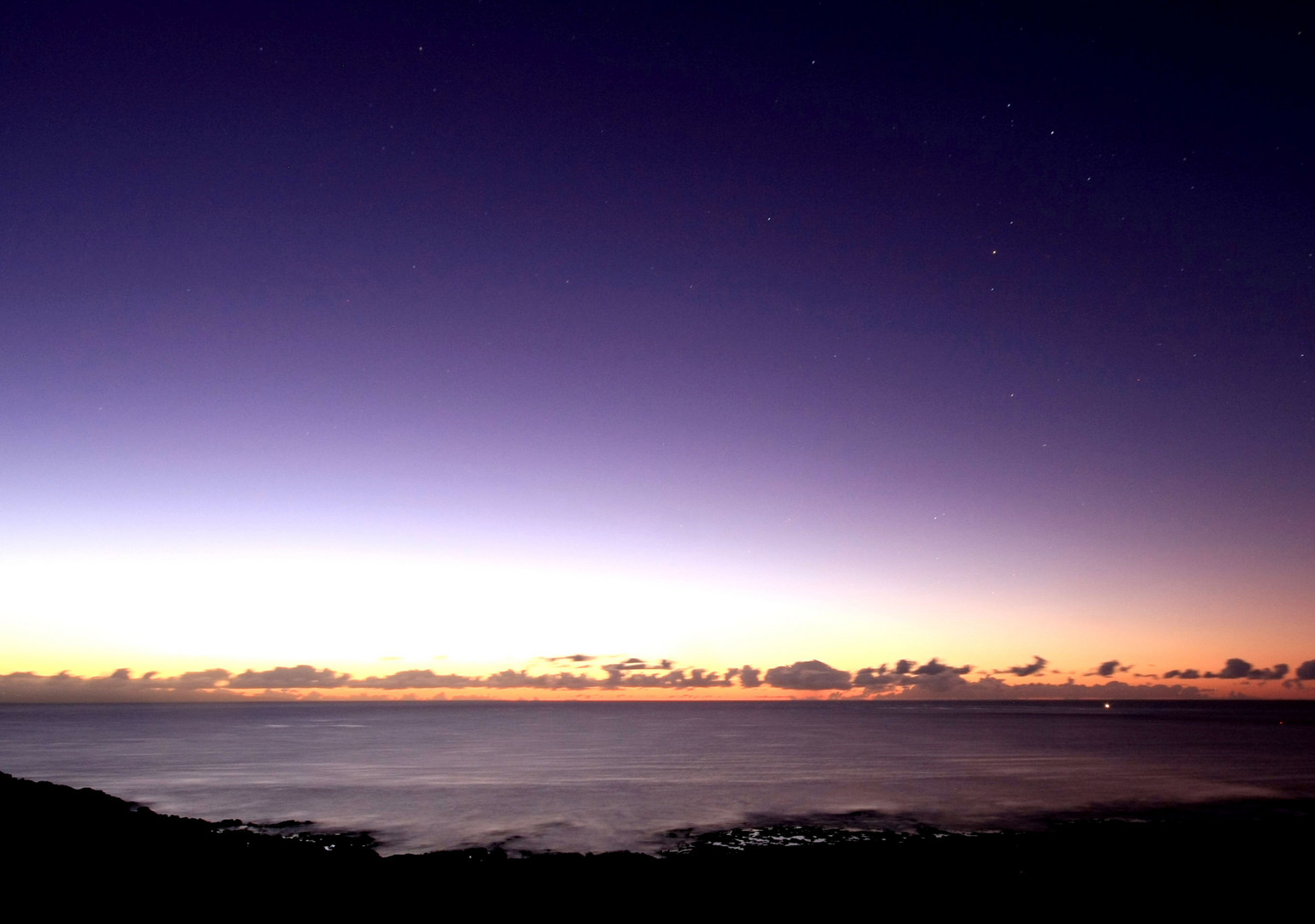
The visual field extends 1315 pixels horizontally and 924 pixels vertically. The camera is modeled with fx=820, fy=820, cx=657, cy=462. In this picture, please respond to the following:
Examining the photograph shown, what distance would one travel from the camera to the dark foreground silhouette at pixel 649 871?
18.2 meters

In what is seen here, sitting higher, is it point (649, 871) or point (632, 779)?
point (649, 871)

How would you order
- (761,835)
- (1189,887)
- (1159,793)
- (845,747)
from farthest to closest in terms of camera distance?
(845,747), (1159,793), (761,835), (1189,887)

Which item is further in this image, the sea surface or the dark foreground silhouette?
the sea surface

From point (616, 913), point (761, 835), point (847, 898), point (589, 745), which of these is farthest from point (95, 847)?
point (589, 745)

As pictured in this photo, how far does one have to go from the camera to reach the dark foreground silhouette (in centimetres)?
1822

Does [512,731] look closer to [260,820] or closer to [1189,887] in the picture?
[260,820]

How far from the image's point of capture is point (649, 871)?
72.9 feet

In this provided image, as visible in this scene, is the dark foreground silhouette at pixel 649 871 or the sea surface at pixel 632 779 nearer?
the dark foreground silhouette at pixel 649 871

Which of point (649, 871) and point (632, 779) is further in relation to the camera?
point (632, 779)

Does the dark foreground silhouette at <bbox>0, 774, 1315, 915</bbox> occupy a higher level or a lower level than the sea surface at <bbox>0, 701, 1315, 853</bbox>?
higher

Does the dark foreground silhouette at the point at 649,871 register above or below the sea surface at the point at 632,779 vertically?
above

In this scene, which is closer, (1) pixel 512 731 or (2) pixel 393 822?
(2) pixel 393 822

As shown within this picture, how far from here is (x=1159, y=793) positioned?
1871 inches

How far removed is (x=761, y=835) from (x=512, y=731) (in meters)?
96.6
